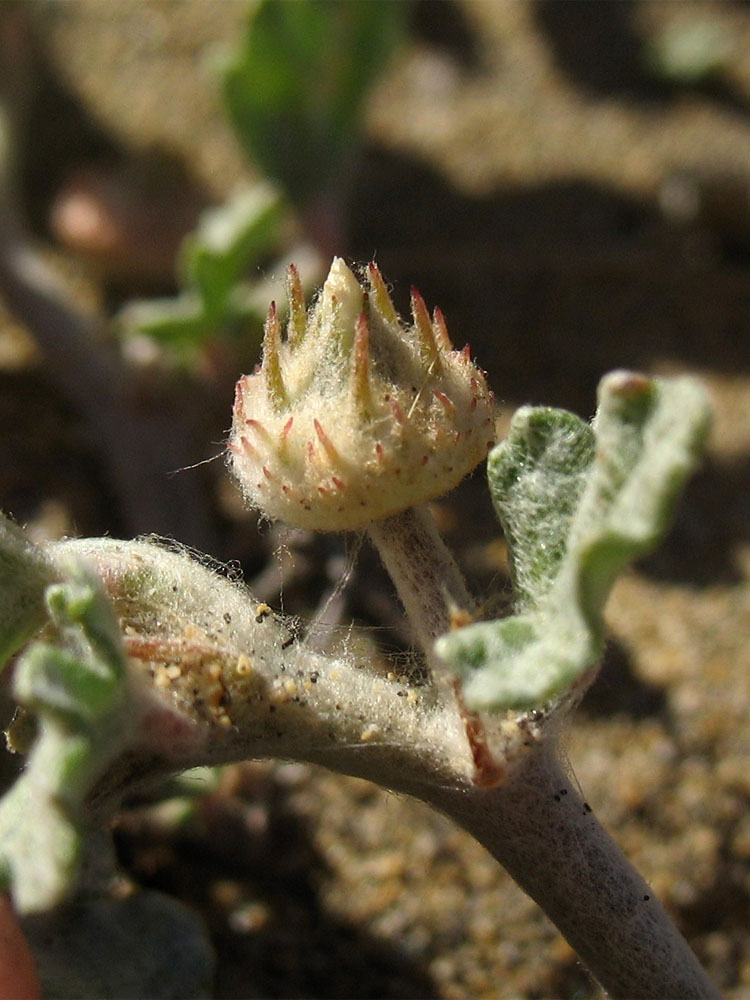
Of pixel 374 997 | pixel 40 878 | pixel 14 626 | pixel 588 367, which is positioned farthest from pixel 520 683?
pixel 588 367

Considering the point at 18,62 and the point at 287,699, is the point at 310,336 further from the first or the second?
the point at 18,62

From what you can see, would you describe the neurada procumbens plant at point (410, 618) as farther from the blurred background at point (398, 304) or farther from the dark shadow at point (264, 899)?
the dark shadow at point (264, 899)

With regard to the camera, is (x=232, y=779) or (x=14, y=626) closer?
(x=14, y=626)

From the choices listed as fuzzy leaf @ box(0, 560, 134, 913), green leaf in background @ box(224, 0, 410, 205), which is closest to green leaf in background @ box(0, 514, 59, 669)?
fuzzy leaf @ box(0, 560, 134, 913)

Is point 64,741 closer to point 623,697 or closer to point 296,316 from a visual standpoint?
point 296,316

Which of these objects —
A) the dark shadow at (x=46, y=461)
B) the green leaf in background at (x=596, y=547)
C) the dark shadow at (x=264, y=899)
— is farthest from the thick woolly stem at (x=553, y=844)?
the dark shadow at (x=46, y=461)

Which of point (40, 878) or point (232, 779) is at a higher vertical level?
point (40, 878)

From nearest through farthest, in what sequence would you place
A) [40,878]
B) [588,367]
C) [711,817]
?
[40,878] → [711,817] → [588,367]

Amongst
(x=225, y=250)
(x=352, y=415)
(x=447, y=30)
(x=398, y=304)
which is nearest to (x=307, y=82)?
(x=398, y=304)
